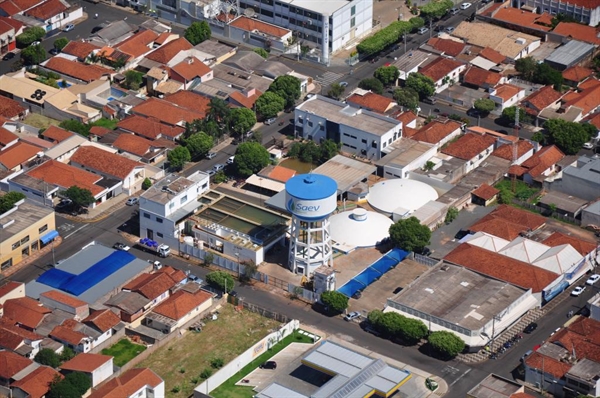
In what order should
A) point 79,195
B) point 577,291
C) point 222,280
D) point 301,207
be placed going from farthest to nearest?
point 79,195, point 577,291, point 301,207, point 222,280

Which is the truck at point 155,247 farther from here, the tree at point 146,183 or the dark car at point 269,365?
the dark car at point 269,365

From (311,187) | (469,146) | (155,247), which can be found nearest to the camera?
(311,187)

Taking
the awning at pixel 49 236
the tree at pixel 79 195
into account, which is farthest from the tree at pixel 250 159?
the awning at pixel 49 236

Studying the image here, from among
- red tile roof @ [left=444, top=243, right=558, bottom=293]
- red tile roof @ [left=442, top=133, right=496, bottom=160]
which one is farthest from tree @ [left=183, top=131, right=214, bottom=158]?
red tile roof @ [left=444, top=243, right=558, bottom=293]

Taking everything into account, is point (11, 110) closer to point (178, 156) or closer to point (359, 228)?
point (178, 156)

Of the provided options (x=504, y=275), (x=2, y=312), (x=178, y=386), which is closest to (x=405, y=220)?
(x=504, y=275)

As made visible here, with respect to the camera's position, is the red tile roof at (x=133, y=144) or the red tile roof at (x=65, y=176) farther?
the red tile roof at (x=133, y=144)

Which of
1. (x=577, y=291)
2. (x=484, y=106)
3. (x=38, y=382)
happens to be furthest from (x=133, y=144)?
(x=577, y=291)
